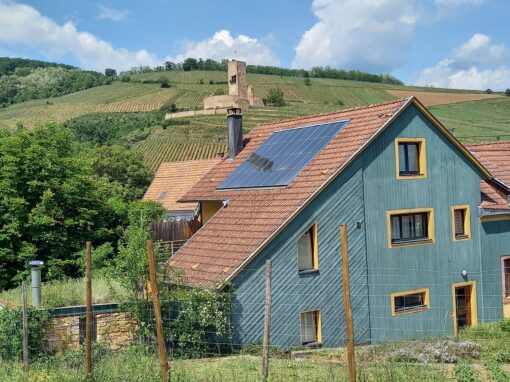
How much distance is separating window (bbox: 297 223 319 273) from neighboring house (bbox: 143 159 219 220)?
19410mm

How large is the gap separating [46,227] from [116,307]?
793 cm

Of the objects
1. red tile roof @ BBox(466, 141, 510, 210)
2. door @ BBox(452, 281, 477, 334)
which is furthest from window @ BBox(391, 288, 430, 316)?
red tile roof @ BBox(466, 141, 510, 210)

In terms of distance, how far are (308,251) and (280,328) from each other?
7.72ft

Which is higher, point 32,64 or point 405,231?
point 32,64

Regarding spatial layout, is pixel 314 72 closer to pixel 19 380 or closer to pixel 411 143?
pixel 411 143

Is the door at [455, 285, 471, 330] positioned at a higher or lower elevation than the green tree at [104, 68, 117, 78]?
lower

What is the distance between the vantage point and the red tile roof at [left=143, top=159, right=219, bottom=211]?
37375mm

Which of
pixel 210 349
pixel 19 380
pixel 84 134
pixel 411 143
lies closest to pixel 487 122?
pixel 84 134

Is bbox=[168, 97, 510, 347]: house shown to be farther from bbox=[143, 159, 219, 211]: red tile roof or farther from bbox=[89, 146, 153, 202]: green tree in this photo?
bbox=[89, 146, 153, 202]: green tree

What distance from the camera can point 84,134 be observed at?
85.0 meters

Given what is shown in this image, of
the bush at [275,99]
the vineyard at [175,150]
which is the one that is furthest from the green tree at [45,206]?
the bush at [275,99]

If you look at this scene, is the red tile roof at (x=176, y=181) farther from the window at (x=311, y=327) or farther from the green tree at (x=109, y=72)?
the green tree at (x=109, y=72)

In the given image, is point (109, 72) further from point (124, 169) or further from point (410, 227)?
point (410, 227)

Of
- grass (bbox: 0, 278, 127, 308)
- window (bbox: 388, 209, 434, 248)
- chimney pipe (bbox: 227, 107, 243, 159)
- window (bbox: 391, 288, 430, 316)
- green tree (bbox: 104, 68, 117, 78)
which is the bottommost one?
window (bbox: 391, 288, 430, 316)
